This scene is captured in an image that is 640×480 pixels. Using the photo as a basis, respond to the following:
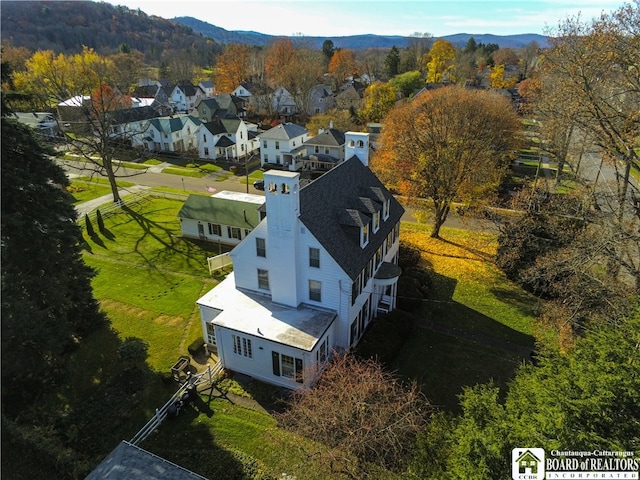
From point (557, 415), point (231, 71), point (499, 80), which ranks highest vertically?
point (231, 71)

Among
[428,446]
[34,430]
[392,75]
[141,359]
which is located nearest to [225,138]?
[141,359]

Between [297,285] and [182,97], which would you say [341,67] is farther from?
[297,285]

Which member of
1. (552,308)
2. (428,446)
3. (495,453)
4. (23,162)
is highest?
(23,162)

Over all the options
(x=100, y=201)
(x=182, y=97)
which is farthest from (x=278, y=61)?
(x=100, y=201)

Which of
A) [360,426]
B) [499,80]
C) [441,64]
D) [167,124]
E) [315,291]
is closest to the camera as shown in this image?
[360,426]

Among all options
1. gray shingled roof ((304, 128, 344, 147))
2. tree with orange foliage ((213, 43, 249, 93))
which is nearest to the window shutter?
gray shingled roof ((304, 128, 344, 147))

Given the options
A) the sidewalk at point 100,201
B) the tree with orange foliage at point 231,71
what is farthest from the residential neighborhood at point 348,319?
the tree with orange foliage at point 231,71

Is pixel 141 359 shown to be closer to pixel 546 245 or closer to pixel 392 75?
pixel 546 245
